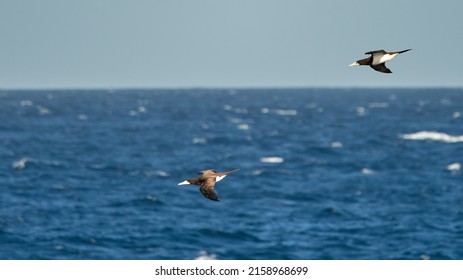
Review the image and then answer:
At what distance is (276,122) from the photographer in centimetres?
18888

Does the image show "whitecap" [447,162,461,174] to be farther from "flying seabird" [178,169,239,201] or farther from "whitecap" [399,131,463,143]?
"flying seabird" [178,169,239,201]

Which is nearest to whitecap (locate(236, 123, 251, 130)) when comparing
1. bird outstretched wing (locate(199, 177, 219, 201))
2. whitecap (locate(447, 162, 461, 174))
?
whitecap (locate(447, 162, 461, 174))

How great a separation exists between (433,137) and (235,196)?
65227 millimetres

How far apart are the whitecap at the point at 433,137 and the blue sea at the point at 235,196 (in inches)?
11.6

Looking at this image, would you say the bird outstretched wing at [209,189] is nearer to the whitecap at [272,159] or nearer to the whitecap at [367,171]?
the whitecap at [367,171]

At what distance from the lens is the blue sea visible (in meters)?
66.6

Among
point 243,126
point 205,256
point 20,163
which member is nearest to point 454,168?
point 20,163
